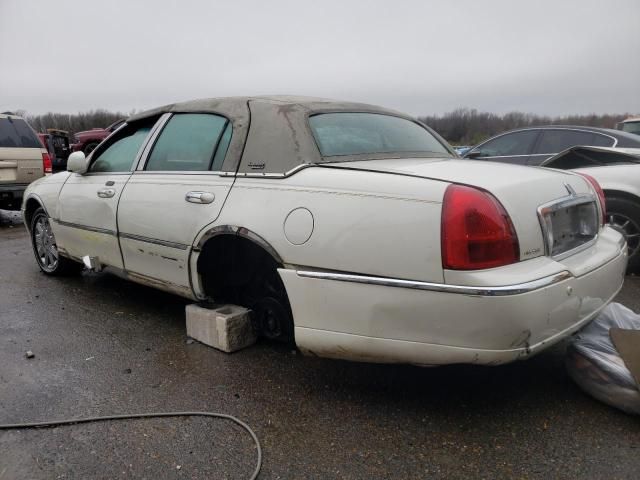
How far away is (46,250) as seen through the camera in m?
5.02

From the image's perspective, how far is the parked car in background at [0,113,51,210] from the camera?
8.39 m

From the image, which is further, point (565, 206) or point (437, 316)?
point (565, 206)

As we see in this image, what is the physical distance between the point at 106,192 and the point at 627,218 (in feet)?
14.3

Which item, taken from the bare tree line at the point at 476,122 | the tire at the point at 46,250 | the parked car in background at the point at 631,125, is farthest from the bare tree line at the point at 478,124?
the tire at the point at 46,250

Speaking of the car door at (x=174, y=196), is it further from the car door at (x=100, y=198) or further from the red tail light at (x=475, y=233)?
the red tail light at (x=475, y=233)

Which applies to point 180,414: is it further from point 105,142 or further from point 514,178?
point 105,142

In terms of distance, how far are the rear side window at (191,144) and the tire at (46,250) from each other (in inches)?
74.6

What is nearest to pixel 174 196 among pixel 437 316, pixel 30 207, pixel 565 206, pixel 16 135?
pixel 437 316

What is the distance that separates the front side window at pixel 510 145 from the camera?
6547 millimetres

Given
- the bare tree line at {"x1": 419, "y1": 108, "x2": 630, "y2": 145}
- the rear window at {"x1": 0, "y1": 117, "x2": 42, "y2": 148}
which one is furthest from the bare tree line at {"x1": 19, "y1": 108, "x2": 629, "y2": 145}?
the rear window at {"x1": 0, "y1": 117, "x2": 42, "y2": 148}

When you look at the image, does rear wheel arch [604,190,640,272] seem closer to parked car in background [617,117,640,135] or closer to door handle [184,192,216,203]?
door handle [184,192,216,203]

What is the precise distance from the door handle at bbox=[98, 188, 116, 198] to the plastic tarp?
309 cm

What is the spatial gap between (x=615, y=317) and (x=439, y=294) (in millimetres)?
1323

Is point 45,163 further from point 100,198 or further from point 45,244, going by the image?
point 100,198
